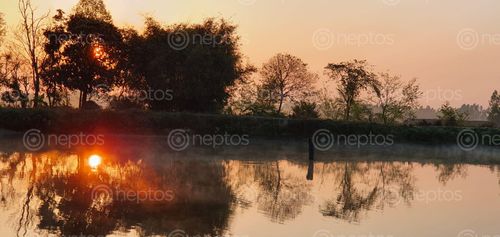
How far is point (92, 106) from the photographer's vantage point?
4688 cm

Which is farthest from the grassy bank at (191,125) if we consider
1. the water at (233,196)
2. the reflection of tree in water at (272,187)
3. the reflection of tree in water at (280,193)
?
the reflection of tree in water at (280,193)

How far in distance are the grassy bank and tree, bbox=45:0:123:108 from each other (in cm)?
738

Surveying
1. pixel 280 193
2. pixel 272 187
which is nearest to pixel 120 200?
pixel 280 193

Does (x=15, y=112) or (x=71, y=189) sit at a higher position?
(x=15, y=112)

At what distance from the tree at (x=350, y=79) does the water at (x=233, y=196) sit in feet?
68.0

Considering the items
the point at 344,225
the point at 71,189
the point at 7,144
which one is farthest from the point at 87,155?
the point at 344,225

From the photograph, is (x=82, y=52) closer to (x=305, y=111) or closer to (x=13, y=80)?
(x=13, y=80)

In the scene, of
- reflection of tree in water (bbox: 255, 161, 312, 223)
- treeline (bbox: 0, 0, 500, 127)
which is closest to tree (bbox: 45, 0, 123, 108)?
treeline (bbox: 0, 0, 500, 127)

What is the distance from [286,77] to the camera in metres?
56.4

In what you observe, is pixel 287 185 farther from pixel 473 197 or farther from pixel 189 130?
pixel 189 130

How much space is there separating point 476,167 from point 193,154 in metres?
17.1

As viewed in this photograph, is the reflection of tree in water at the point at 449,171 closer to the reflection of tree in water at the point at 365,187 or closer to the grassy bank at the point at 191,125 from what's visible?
the reflection of tree in water at the point at 365,187

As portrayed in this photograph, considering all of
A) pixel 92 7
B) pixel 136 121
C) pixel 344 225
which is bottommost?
pixel 344 225

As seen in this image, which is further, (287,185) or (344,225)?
(287,185)
